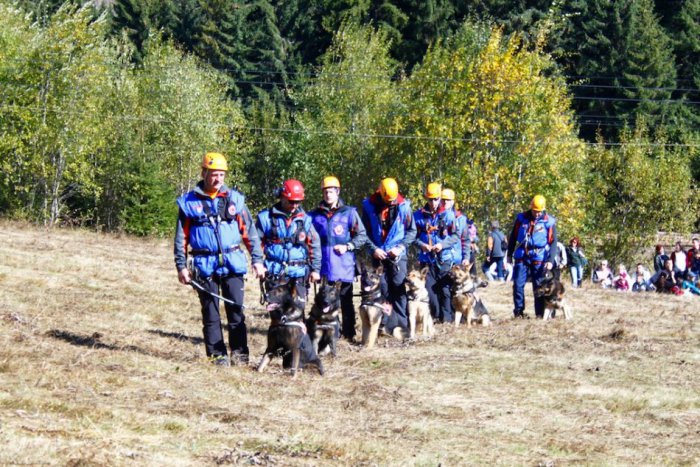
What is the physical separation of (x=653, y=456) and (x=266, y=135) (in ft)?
169

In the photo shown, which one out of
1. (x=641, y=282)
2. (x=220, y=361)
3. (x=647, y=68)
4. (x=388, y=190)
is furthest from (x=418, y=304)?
(x=647, y=68)

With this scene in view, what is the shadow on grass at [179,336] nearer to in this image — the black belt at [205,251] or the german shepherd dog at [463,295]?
the black belt at [205,251]

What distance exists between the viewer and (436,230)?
47.6ft

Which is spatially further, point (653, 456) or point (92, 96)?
point (92, 96)

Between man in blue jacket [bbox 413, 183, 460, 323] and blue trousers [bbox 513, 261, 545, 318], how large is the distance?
5.48ft

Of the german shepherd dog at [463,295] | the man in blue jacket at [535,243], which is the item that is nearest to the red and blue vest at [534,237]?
the man in blue jacket at [535,243]

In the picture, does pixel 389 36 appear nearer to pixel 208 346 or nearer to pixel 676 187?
pixel 676 187

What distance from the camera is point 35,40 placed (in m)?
37.6

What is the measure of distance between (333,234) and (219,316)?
2120 millimetres

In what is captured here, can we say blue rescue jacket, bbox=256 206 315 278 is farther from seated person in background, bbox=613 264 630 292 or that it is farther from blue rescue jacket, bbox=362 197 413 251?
seated person in background, bbox=613 264 630 292

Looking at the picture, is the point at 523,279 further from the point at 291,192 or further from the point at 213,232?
the point at 213,232

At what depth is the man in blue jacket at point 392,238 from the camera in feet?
41.4

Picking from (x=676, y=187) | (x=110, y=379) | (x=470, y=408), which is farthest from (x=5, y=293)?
(x=676, y=187)

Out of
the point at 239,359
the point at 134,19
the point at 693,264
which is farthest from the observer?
the point at 134,19
